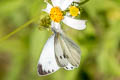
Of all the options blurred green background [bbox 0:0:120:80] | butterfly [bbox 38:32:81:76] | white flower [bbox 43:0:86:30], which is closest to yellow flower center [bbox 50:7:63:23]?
white flower [bbox 43:0:86:30]

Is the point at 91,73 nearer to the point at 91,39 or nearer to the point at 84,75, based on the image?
the point at 84,75

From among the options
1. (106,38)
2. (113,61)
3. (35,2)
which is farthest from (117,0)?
(35,2)

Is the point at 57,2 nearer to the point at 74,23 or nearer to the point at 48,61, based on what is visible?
the point at 74,23

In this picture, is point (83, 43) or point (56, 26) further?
point (83, 43)

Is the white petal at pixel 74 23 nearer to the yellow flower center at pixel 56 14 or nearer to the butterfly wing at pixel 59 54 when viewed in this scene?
the yellow flower center at pixel 56 14

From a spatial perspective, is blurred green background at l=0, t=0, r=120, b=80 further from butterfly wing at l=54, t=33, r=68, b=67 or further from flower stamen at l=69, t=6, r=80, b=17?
butterfly wing at l=54, t=33, r=68, b=67

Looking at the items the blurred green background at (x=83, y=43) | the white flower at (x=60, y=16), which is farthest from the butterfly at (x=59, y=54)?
the blurred green background at (x=83, y=43)

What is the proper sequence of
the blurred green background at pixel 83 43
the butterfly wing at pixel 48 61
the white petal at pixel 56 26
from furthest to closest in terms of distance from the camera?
the blurred green background at pixel 83 43
the white petal at pixel 56 26
the butterfly wing at pixel 48 61

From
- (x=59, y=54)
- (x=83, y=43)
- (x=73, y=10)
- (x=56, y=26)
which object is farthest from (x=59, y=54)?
(x=83, y=43)
